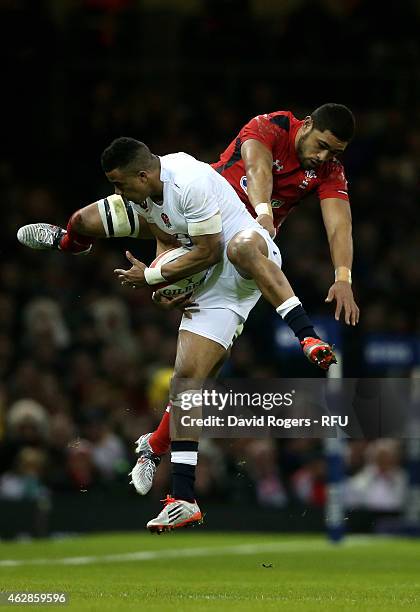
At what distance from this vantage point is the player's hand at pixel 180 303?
9109 millimetres

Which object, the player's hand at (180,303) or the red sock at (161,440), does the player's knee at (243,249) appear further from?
→ the red sock at (161,440)

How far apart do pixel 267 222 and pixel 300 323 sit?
34.9 inches

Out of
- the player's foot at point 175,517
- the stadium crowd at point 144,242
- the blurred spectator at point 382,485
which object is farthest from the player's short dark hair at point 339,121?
the blurred spectator at point 382,485

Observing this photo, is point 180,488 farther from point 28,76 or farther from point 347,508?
point 28,76

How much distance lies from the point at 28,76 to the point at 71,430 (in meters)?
5.17

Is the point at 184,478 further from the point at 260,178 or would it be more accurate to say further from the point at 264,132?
the point at 264,132

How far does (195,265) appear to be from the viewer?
8.87m

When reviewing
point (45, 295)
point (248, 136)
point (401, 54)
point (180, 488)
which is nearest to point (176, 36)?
point (401, 54)

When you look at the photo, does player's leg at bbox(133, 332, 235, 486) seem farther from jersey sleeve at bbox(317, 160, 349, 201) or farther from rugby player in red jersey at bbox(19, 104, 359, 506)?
jersey sleeve at bbox(317, 160, 349, 201)

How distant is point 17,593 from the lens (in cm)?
767

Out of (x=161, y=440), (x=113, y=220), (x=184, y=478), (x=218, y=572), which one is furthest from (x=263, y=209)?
(x=218, y=572)

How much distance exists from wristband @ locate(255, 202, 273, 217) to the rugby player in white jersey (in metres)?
0.13

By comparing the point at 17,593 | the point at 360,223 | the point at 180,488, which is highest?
the point at 360,223

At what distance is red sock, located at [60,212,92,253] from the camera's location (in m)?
9.77
